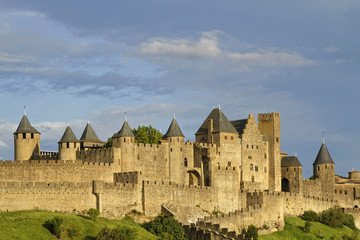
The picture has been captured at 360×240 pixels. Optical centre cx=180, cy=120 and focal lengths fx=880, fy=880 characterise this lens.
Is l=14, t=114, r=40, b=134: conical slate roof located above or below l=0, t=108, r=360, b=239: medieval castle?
above

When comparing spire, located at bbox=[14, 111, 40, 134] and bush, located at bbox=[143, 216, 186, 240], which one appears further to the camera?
spire, located at bbox=[14, 111, 40, 134]

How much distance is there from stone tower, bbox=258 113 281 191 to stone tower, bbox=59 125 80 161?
80.6 ft

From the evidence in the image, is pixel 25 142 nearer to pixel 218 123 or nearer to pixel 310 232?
pixel 218 123

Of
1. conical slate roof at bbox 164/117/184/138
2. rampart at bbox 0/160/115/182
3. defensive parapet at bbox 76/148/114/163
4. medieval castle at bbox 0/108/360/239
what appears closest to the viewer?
medieval castle at bbox 0/108/360/239

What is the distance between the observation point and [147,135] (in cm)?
9569

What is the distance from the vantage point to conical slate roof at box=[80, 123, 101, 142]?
303 ft

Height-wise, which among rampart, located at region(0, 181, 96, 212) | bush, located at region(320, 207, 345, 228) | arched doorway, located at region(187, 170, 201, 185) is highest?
arched doorway, located at region(187, 170, 201, 185)

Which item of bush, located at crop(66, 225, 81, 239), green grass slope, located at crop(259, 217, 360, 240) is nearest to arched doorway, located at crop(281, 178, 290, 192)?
green grass slope, located at crop(259, 217, 360, 240)

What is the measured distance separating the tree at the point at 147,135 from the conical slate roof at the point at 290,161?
52.2 ft

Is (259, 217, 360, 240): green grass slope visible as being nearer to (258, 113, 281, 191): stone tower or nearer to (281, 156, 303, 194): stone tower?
(258, 113, 281, 191): stone tower

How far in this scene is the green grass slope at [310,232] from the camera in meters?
87.9

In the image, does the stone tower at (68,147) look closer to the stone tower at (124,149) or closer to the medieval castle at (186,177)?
the medieval castle at (186,177)

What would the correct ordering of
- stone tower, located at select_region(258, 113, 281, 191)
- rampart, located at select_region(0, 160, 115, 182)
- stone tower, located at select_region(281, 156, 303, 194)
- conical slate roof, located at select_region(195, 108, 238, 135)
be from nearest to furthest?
1. rampart, located at select_region(0, 160, 115, 182)
2. conical slate roof, located at select_region(195, 108, 238, 135)
3. stone tower, located at select_region(258, 113, 281, 191)
4. stone tower, located at select_region(281, 156, 303, 194)

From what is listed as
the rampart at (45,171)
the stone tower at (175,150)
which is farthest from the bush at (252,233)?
the rampart at (45,171)
